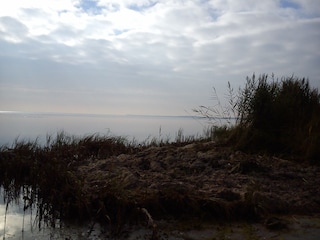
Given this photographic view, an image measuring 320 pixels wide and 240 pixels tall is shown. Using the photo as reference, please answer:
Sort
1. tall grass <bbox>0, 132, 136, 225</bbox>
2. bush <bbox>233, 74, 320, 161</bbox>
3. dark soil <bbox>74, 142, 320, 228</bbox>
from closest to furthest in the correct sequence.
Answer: dark soil <bbox>74, 142, 320, 228</bbox>, tall grass <bbox>0, 132, 136, 225</bbox>, bush <bbox>233, 74, 320, 161</bbox>

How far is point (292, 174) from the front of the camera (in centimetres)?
580

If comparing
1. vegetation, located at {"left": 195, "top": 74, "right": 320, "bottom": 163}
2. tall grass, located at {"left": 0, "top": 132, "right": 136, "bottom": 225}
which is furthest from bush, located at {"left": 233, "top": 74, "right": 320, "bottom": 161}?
tall grass, located at {"left": 0, "top": 132, "right": 136, "bottom": 225}

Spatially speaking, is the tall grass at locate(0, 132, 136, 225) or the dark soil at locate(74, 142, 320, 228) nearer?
the dark soil at locate(74, 142, 320, 228)

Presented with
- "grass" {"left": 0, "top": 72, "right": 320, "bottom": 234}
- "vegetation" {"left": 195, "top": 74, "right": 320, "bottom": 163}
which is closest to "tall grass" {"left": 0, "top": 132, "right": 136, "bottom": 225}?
"grass" {"left": 0, "top": 72, "right": 320, "bottom": 234}

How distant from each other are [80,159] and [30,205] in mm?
2951

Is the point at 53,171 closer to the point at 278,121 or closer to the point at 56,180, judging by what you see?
the point at 56,180

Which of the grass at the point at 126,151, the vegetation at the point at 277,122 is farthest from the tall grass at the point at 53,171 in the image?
the vegetation at the point at 277,122

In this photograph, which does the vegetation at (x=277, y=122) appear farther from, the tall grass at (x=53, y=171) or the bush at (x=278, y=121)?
the tall grass at (x=53, y=171)

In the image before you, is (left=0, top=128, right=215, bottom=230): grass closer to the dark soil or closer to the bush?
the dark soil

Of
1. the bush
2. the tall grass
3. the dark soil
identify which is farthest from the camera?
the bush

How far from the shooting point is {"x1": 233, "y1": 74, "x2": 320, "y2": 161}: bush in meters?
7.08

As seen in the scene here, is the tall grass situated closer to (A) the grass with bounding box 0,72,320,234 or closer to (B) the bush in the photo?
(A) the grass with bounding box 0,72,320,234

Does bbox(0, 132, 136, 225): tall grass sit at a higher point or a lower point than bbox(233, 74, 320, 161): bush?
lower

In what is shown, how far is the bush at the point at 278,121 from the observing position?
708cm
